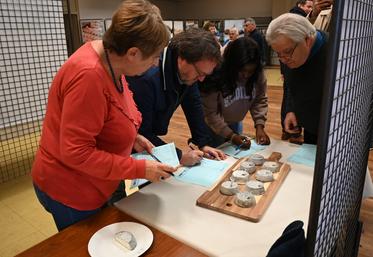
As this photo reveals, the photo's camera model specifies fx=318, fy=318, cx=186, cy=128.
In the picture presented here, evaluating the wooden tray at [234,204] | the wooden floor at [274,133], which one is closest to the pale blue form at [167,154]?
the wooden tray at [234,204]

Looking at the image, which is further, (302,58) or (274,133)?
(274,133)

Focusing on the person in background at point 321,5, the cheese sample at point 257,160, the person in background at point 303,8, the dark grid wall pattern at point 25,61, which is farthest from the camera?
the person in background at point 303,8

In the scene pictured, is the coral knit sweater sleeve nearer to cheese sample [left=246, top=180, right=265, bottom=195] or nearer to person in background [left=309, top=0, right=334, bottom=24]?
cheese sample [left=246, top=180, right=265, bottom=195]

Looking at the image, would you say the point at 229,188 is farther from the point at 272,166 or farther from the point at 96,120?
the point at 96,120

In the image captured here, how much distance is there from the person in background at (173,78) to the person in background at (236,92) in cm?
27

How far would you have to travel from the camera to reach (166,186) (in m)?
1.21

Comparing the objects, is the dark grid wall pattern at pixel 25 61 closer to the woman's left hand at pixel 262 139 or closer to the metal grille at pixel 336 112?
the woman's left hand at pixel 262 139

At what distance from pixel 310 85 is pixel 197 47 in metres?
0.70

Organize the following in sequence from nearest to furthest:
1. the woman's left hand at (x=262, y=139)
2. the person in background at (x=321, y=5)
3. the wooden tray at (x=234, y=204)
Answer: the wooden tray at (x=234, y=204), the woman's left hand at (x=262, y=139), the person in background at (x=321, y=5)

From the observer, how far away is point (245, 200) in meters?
1.05

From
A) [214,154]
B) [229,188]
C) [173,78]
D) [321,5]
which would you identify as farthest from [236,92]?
[321,5]

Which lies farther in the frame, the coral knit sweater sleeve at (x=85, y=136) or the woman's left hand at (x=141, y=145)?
the woman's left hand at (x=141, y=145)

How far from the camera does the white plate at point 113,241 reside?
0.83 m

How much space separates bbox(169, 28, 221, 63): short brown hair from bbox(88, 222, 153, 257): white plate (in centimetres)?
66
